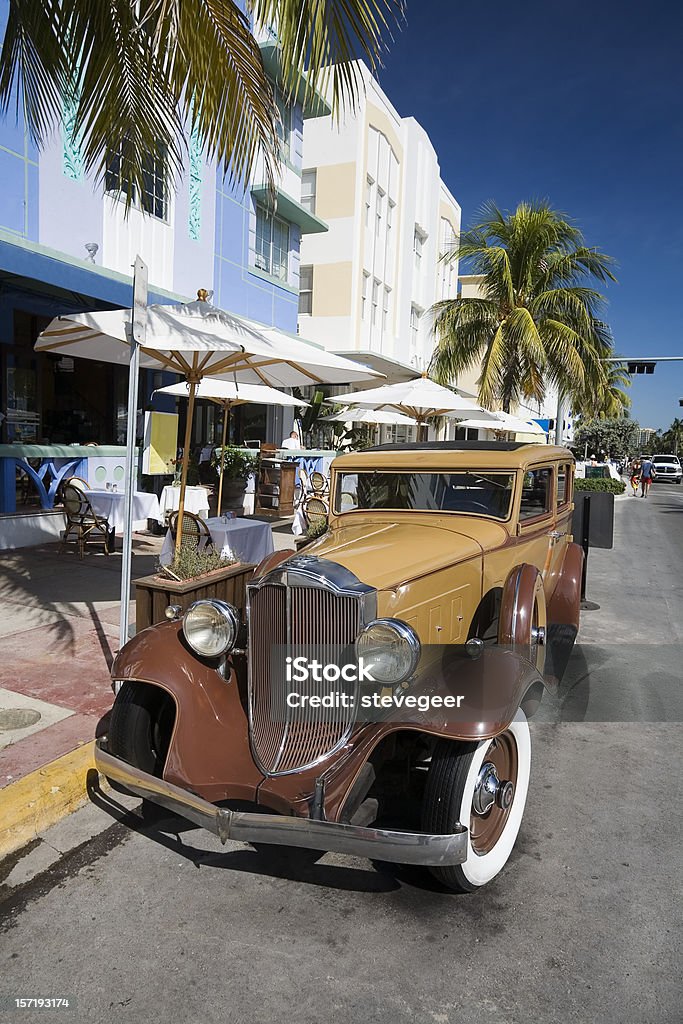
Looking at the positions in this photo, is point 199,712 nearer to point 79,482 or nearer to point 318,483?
point 79,482

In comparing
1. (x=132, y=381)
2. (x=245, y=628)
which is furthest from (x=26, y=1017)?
(x=132, y=381)

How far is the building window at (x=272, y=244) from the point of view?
14656 mm

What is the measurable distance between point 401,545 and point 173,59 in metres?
3.96

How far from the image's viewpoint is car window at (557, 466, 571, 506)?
5.33m

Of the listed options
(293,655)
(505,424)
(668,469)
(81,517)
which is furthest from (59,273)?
(668,469)

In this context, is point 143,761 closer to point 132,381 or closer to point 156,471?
point 132,381

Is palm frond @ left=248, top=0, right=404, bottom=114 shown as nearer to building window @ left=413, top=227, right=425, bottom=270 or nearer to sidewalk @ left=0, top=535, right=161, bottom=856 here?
sidewalk @ left=0, top=535, right=161, bottom=856

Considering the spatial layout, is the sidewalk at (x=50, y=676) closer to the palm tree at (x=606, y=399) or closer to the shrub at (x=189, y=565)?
the shrub at (x=189, y=565)

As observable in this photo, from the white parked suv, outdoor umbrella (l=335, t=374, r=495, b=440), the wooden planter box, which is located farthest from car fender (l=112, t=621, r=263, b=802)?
the white parked suv

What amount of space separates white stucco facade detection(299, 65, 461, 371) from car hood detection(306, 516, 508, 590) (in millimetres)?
15659

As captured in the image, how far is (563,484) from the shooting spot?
5555mm

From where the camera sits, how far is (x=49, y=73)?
4758mm

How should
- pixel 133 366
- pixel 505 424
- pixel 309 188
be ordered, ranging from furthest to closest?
pixel 309 188 < pixel 505 424 < pixel 133 366

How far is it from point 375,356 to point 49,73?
1423 cm
